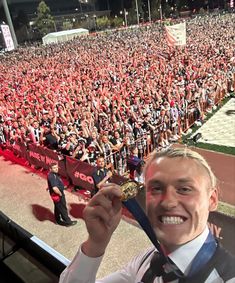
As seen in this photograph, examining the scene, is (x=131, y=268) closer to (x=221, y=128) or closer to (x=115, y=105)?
(x=115, y=105)

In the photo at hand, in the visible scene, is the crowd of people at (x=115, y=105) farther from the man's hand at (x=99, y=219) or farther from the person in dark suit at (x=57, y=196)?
the man's hand at (x=99, y=219)

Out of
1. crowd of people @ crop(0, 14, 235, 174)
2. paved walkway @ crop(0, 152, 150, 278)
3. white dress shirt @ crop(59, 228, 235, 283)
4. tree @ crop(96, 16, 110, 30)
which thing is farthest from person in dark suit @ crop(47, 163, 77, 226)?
tree @ crop(96, 16, 110, 30)

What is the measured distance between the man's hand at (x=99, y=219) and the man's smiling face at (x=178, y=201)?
0.47 feet

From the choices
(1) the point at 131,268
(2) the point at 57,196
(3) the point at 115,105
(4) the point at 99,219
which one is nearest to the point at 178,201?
(4) the point at 99,219

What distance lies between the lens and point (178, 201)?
3.48 feet

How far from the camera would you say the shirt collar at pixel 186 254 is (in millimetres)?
1044

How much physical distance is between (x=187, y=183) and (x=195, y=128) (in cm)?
1148

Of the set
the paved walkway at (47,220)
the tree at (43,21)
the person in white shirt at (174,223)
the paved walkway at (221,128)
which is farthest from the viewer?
the tree at (43,21)

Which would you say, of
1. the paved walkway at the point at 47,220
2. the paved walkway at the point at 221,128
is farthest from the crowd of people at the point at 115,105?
the paved walkway at the point at 47,220

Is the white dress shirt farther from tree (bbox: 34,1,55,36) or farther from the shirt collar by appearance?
tree (bbox: 34,1,55,36)

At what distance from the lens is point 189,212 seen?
1063 millimetres

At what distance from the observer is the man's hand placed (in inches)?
45.9

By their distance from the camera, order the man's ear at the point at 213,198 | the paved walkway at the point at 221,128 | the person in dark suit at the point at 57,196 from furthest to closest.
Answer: the paved walkway at the point at 221,128 < the person in dark suit at the point at 57,196 < the man's ear at the point at 213,198

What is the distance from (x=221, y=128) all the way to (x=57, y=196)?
7727 mm
